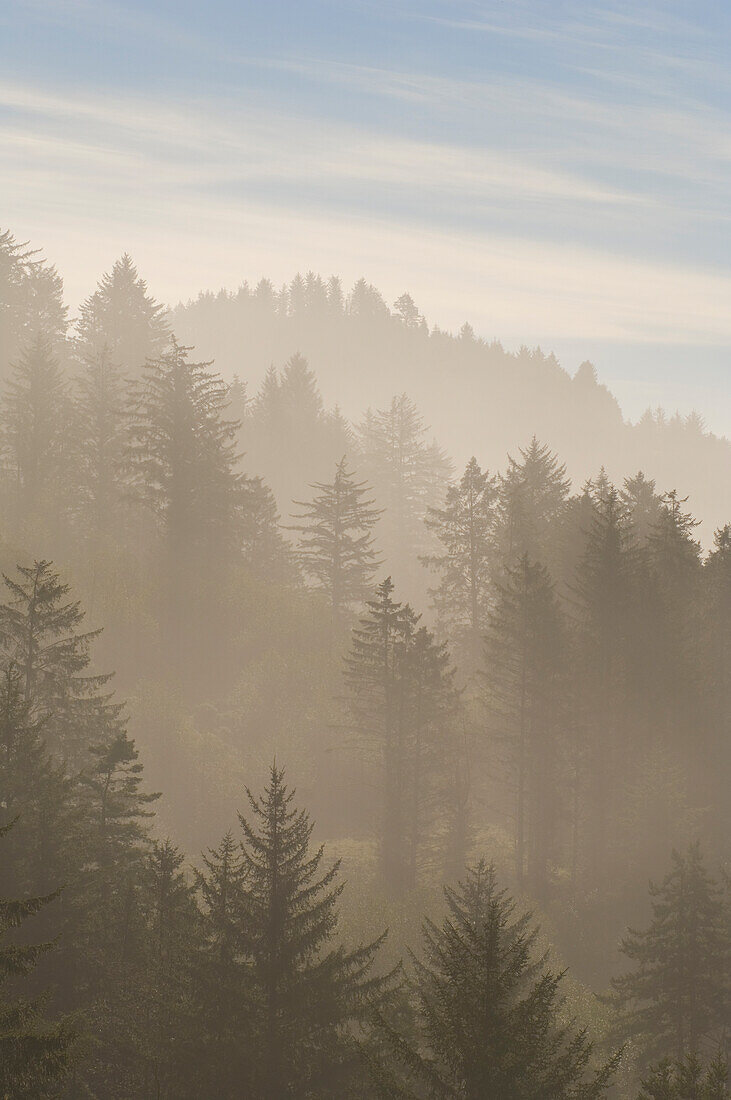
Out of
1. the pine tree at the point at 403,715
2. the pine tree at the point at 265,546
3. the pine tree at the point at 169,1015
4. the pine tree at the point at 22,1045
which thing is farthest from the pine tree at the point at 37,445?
the pine tree at the point at 22,1045

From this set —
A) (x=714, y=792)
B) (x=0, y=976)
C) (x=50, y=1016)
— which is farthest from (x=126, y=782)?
(x=714, y=792)

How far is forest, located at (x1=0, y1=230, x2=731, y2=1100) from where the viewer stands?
1440 centimetres

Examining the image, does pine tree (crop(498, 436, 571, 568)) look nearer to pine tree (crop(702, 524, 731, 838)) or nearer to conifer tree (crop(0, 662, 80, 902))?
pine tree (crop(702, 524, 731, 838))

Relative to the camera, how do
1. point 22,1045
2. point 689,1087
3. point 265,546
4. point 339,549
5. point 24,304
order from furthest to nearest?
point 24,304 → point 265,546 → point 339,549 → point 689,1087 → point 22,1045

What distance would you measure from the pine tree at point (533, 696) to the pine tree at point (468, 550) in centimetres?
1107

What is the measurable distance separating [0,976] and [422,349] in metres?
164

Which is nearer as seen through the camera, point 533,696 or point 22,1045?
point 22,1045

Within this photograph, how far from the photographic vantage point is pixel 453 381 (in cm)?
16862

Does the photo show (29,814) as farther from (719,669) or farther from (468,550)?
(468,550)

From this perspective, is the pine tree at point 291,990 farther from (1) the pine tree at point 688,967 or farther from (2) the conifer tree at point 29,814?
(1) the pine tree at point 688,967

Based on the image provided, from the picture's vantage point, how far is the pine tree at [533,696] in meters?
34.3

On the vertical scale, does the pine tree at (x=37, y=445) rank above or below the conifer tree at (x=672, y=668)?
above

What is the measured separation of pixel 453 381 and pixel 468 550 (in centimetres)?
12519

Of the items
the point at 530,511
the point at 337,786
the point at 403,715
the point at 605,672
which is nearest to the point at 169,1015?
the point at 403,715
